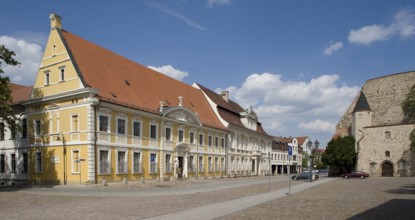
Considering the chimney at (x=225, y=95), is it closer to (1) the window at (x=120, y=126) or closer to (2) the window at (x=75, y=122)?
(1) the window at (x=120, y=126)

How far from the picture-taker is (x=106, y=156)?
3064cm

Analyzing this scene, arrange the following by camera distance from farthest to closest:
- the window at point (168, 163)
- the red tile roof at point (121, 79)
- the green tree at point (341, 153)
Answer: the green tree at point (341, 153) < the window at point (168, 163) < the red tile roof at point (121, 79)

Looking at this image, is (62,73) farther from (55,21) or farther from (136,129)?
(136,129)

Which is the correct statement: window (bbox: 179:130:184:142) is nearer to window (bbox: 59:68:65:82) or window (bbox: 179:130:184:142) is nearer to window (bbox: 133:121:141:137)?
window (bbox: 133:121:141:137)

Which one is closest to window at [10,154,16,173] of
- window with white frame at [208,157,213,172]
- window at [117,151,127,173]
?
window at [117,151,127,173]

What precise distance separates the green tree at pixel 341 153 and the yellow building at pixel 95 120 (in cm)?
2915

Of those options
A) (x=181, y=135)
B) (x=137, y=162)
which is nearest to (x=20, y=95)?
(x=137, y=162)

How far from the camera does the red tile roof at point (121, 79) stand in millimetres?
31411

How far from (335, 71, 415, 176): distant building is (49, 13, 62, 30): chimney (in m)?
48.3

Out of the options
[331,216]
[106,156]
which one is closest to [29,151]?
[106,156]

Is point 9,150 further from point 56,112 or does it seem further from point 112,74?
point 112,74

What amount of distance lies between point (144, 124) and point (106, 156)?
5.58 metres

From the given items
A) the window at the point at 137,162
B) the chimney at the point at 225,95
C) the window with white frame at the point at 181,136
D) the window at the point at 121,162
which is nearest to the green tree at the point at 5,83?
the window at the point at 121,162

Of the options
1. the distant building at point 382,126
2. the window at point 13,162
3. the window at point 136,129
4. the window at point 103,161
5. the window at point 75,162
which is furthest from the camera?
the distant building at point 382,126
